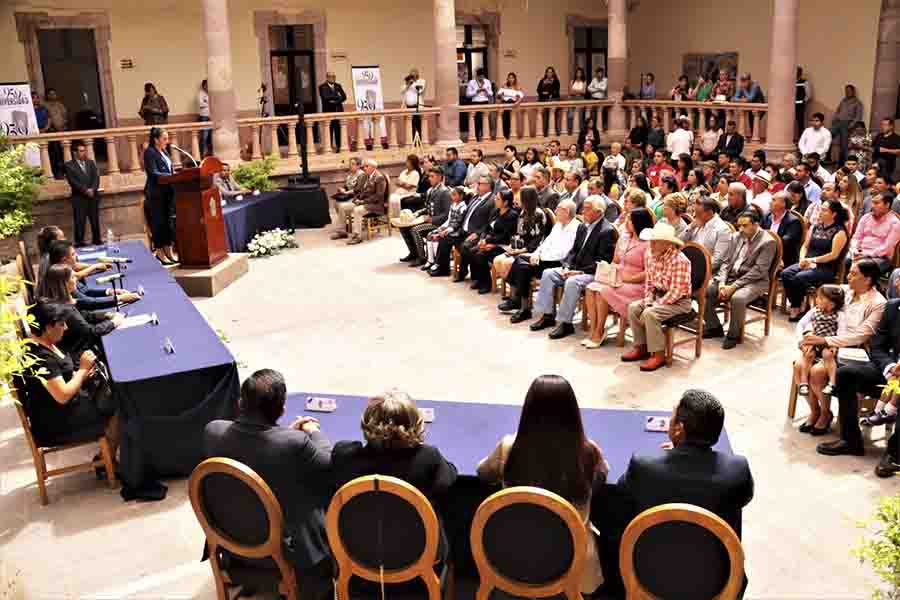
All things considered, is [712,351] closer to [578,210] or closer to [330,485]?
[578,210]

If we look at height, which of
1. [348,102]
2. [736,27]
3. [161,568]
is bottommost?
[161,568]

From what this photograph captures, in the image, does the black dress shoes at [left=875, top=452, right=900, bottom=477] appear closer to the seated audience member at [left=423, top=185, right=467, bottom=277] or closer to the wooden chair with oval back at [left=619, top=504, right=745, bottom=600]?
the wooden chair with oval back at [left=619, top=504, right=745, bottom=600]

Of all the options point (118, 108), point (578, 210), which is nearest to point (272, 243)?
point (578, 210)

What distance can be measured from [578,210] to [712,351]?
271 cm

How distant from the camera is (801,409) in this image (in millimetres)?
5582

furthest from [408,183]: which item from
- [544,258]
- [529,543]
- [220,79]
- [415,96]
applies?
[529,543]

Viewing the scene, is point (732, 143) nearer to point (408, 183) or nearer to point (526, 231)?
point (408, 183)

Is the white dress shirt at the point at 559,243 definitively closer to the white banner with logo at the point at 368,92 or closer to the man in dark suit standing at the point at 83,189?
the man in dark suit standing at the point at 83,189

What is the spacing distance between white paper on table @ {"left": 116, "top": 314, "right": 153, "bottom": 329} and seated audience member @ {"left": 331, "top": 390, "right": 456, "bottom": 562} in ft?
9.56

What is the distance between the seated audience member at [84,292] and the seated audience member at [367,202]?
496 cm

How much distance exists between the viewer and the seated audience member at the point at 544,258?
760 centimetres

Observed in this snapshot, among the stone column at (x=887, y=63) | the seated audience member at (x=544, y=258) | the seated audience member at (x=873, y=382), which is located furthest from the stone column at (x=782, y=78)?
the seated audience member at (x=873, y=382)

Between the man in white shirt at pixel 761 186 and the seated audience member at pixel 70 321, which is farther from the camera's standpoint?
the man in white shirt at pixel 761 186

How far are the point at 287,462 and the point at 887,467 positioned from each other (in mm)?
3232
